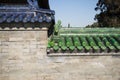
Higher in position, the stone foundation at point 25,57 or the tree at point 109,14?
the stone foundation at point 25,57

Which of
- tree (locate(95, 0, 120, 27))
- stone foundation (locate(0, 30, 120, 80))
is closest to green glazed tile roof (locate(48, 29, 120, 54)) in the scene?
stone foundation (locate(0, 30, 120, 80))

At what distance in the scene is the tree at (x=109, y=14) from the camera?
27741mm

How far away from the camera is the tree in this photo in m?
27.7

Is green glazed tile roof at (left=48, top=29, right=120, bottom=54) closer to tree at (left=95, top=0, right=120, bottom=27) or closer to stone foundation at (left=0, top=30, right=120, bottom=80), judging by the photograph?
stone foundation at (left=0, top=30, right=120, bottom=80)

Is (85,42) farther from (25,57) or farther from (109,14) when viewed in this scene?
(109,14)

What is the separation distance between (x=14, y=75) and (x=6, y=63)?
453 mm

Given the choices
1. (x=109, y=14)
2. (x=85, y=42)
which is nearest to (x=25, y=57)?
(x=85, y=42)

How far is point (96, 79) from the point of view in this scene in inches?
283

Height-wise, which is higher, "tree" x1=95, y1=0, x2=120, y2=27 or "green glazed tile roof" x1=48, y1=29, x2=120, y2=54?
"green glazed tile roof" x1=48, y1=29, x2=120, y2=54

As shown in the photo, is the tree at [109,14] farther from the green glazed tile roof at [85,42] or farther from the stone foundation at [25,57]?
the stone foundation at [25,57]

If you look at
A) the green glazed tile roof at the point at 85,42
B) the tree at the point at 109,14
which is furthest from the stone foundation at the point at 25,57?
the tree at the point at 109,14

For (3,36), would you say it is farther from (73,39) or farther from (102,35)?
(102,35)

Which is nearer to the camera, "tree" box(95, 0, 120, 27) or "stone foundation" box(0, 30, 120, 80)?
"stone foundation" box(0, 30, 120, 80)

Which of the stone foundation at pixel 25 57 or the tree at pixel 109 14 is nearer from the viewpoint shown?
the stone foundation at pixel 25 57
